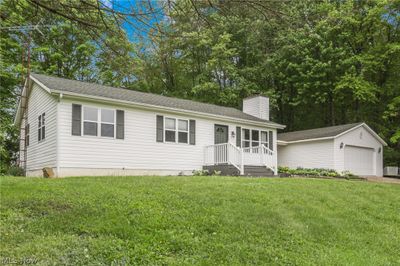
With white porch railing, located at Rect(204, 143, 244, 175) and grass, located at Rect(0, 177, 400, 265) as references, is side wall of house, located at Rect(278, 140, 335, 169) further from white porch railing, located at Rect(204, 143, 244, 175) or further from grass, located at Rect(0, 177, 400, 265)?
grass, located at Rect(0, 177, 400, 265)

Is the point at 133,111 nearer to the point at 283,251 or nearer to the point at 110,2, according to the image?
the point at 283,251

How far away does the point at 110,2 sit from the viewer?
11.2 feet

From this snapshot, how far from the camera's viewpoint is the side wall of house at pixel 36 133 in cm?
1231

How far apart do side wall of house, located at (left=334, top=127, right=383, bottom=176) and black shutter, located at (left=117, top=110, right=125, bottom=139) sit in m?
11.6

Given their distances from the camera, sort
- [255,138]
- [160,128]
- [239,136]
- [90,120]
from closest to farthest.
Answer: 1. [90,120]
2. [160,128]
3. [239,136]
4. [255,138]

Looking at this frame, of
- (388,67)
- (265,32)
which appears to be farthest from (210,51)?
(265,32)

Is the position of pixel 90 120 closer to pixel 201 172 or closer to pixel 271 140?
pixel 201 172

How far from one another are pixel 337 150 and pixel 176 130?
9.40 m

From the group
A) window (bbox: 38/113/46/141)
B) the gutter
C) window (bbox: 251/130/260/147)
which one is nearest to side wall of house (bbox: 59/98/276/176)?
the gutter

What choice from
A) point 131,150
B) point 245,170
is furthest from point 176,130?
point 245,170

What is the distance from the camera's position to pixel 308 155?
20.5 meters

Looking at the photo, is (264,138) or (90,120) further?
(264,138)

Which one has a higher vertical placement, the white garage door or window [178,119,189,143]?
window [178,119,189,143]

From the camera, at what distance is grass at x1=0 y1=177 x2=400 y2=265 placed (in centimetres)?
479
